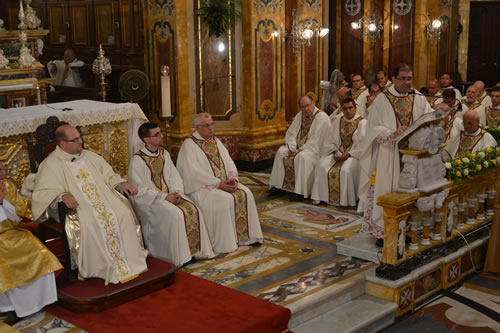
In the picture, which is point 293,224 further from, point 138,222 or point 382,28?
point 382,28

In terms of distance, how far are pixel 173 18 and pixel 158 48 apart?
0.57 metres

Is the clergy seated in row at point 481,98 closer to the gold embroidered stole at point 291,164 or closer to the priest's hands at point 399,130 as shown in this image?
the gold embroidered stole at point 291,164

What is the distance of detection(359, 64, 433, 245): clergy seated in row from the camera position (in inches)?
256

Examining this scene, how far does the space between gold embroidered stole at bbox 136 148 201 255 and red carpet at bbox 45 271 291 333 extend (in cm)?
83

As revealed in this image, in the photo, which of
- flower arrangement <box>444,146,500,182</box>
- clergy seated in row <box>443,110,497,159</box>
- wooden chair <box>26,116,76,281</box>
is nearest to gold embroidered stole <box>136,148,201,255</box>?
wooden chair <box>26,116,76,281</box>

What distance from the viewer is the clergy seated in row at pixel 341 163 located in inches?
338

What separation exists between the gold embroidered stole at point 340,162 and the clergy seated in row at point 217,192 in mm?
1825

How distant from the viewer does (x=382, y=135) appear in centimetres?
652

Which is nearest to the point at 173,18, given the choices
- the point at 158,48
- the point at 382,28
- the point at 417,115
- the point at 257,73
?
the point at 158,48

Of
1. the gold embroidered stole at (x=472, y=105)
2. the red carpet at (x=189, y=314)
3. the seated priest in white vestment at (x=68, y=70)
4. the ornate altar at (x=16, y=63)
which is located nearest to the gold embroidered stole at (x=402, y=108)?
the red carpet at (x=189, y=314)

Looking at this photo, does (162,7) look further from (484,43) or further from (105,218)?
(484,43)

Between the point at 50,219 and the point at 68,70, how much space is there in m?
7.15

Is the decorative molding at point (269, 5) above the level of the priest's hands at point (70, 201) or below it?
above

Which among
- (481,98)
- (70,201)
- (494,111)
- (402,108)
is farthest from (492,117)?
(70,201)
